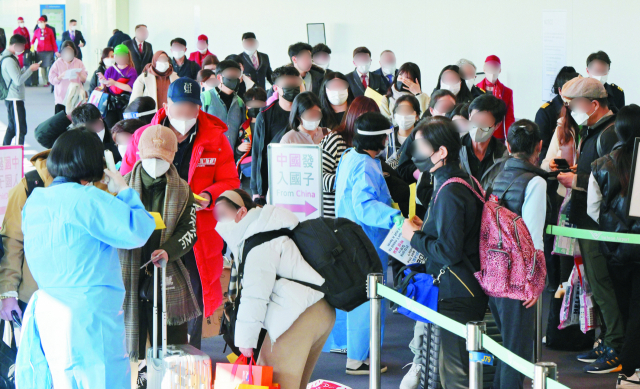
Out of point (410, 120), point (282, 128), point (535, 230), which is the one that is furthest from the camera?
point (282, 128)

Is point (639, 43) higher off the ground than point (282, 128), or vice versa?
point (639, 43)

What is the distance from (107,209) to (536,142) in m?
2.35

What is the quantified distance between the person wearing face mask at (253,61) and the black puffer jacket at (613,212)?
670cm

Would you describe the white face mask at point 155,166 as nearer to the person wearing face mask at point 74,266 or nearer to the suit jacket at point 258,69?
the person wearing face mask at point 74,266

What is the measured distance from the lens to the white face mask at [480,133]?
15.9ft

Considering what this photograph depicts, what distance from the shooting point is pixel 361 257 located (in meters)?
3.33

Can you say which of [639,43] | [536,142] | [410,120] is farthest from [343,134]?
[639,43]

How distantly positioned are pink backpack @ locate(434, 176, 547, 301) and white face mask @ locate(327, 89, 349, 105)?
3032 mm

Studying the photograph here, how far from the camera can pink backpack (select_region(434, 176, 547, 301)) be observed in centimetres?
337

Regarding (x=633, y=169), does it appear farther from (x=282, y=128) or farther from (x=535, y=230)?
(x=282, y=128)

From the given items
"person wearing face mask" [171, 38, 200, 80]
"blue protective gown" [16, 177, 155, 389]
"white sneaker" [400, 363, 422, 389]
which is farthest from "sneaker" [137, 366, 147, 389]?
"person wearing face mask" [171, 38, 200, 80]

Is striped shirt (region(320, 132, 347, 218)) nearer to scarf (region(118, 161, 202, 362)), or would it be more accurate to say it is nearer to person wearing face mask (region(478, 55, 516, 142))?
scarf (region(118, 161, 202, 362))

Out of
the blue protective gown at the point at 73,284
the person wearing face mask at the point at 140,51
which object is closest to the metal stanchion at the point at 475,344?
the blue protective gown at the point at 73,284

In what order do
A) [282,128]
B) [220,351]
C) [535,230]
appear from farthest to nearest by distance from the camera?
[282,128]
[220,351]
[535,230]
